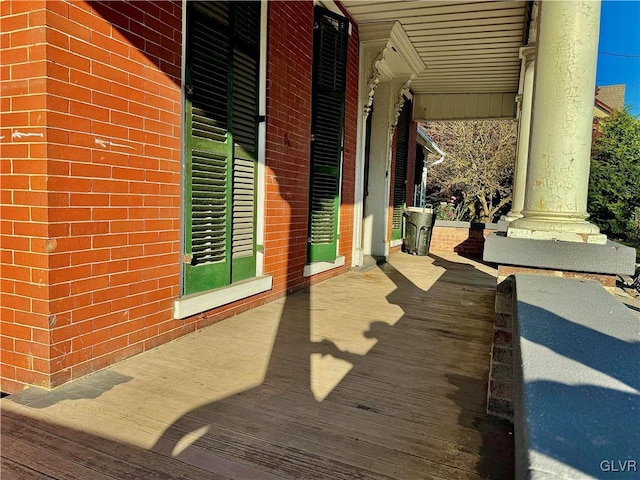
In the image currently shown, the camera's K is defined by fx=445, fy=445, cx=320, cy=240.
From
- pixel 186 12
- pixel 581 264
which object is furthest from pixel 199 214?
pixel 581 264

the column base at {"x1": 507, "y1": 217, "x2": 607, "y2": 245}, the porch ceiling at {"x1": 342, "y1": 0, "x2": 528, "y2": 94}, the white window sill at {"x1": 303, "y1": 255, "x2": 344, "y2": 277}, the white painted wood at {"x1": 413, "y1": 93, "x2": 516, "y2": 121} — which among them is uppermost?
the porch ceiling at {"x1": 342, "y1": 0, "x2": 528, "y2": 94}

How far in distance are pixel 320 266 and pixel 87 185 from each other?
130 inches

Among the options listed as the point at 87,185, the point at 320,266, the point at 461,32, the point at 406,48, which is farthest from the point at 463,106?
the point at 87,185

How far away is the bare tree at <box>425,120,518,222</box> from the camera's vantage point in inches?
633

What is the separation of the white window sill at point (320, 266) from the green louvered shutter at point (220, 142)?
1.19 meters

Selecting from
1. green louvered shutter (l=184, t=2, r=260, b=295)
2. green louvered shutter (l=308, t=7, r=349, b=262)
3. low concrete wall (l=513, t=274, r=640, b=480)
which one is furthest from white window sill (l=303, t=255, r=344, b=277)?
low concrete wall (l=513, t=274, r=640, b=480)

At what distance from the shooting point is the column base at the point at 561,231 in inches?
92.4

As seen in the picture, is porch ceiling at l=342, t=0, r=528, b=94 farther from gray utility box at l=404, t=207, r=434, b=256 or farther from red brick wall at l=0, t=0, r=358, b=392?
red brick wall at l=0, t=0, r=358, b=392

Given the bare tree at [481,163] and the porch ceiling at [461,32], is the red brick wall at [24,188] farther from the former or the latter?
the bare tree at [481,163]

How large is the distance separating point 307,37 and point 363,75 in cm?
168

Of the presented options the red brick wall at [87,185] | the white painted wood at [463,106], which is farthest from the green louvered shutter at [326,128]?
the white painted wood at [463,106]

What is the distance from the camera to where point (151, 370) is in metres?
2.51

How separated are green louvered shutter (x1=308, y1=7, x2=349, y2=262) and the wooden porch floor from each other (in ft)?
6.70

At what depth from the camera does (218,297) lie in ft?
11.1
